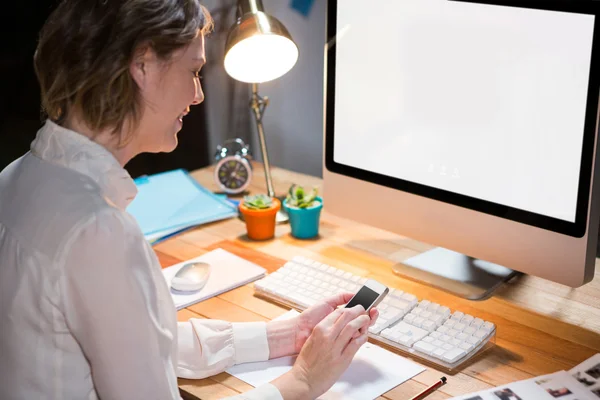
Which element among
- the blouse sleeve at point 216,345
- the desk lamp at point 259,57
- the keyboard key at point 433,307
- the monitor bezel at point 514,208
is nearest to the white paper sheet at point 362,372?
the blouse sleeve at point 216,345

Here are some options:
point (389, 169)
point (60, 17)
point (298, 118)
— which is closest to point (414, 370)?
point (389, 169)

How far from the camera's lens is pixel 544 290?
1.47 meters

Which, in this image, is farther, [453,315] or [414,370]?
[453,315]

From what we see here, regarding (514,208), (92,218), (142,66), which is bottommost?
(514,208)

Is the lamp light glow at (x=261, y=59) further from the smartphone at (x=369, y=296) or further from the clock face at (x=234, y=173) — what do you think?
the smartphone at (x=369, y=296)

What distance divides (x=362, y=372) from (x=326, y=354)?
8 cm

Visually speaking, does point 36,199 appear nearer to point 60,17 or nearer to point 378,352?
point 60,17

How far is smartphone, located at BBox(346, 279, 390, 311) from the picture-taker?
4.17 ft

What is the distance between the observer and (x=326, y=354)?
3.85 feet

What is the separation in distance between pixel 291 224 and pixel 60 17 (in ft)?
2.65

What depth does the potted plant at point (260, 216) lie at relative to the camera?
5.59 feet

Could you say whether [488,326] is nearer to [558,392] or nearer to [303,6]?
[558,392]

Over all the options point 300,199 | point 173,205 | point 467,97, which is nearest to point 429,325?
point 467,97

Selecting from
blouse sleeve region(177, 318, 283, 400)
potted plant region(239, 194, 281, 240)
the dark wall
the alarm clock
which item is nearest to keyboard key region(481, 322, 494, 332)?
blouse sleeve region(177, 318, 283, 400)
